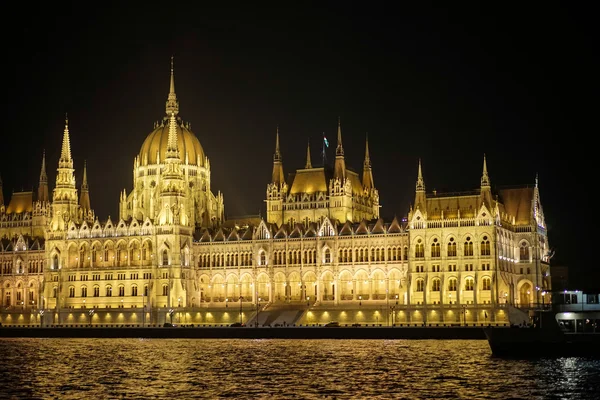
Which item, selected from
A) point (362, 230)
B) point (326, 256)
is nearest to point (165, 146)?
point (326, 256)

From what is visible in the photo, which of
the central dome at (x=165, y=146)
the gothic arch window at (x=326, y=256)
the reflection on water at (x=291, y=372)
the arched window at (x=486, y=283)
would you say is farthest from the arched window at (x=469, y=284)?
the central dome at (x=165, y=146)

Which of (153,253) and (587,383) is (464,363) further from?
(153,253)

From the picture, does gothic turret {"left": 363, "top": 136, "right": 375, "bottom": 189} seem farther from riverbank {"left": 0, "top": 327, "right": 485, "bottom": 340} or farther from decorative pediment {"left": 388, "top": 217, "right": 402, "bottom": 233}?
riverbank {"left": 0, "top": 327, "right": 485, "bottom": 340}

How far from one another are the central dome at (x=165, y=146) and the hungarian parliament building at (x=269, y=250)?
0.79 feet

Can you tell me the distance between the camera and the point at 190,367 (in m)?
92.4

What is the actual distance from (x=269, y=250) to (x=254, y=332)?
2509cm

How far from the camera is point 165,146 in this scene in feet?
607

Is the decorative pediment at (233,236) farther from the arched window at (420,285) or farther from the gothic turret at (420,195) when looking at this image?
the arched window at (420,285)

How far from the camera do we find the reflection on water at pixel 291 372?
2913 inches

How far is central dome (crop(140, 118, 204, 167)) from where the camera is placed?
608ft

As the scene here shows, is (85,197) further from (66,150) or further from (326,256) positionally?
(326,256)

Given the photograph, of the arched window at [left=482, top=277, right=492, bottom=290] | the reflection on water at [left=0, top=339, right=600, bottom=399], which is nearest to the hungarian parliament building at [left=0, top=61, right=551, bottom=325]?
the arched window at [left=482, top=277, right=492, bottom=290]

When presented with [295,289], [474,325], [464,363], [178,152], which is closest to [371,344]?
[474,325]

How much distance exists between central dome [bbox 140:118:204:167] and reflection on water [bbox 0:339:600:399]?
224 feet
